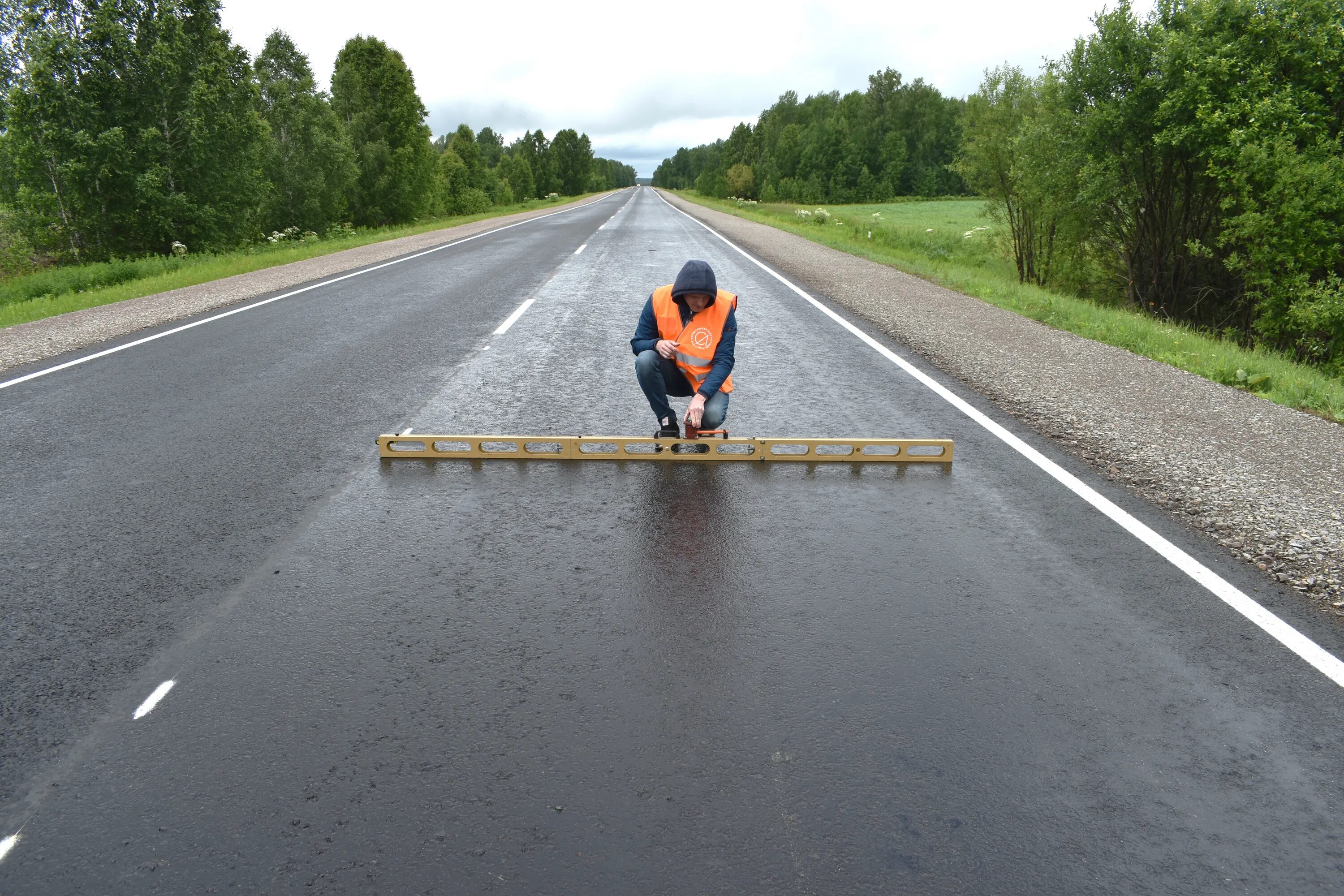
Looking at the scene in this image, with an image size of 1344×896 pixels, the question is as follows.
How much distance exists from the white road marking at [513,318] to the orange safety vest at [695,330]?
4.24 m

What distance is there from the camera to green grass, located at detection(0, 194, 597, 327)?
13.2m

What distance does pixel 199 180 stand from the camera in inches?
923

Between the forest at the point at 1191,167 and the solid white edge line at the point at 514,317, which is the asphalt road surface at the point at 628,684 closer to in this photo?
the solid white edge line at the point at 514,317

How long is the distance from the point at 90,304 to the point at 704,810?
1497cm

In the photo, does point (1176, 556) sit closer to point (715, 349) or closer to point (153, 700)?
point (715, 349)

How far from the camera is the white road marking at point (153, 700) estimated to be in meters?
2.98

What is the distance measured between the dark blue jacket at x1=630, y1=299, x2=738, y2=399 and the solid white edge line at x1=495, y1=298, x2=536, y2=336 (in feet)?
15.8

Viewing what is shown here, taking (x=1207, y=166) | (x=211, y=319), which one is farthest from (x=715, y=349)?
(x=1207, y=166)

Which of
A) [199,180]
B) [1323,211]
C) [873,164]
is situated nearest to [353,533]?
[1323,211]

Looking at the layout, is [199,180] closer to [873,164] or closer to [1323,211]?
[1323,211]

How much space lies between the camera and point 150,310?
40.9 feet

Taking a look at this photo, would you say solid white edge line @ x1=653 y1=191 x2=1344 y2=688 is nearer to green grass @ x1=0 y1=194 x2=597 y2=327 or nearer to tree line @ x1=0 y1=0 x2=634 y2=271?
green grass @ x1=0 y1=194 x2=597 y2=327

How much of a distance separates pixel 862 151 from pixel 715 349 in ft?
354

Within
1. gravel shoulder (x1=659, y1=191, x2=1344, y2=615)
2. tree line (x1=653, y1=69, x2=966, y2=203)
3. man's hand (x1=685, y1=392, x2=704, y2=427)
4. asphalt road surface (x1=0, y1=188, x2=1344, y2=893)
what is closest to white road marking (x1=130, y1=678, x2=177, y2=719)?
→ asphalt road surface (x1=0, y1=188, x2=1344, y2=893)
